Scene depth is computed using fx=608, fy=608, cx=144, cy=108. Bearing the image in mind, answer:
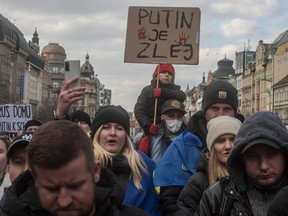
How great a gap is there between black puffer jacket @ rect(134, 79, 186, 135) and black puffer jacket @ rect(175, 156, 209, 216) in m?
2.56

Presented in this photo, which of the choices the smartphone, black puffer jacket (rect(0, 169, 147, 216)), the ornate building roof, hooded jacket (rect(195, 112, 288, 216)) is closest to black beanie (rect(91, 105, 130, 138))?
the smartphone

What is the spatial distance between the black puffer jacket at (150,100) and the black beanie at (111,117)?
1.91 m

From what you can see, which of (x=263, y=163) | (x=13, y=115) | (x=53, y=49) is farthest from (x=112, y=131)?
(x=53, y=49)

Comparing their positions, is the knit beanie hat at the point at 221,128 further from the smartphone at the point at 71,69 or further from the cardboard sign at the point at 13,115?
the cardboard sign at the point at 13,115

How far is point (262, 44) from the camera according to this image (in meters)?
106

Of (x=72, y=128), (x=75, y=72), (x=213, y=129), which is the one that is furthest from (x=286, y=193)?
(x=75, y=72)

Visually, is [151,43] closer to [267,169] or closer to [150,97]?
[150,97]

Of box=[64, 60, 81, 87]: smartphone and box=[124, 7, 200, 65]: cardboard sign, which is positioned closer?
box=[64, 60, 81, 87]: smartphone

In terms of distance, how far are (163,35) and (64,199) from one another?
434 cm

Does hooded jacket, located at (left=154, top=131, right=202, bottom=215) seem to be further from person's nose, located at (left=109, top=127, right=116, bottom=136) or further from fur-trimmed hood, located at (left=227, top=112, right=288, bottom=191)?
fur-trimmed hood, located at (left=227, top=112, right=288, bottom=191)

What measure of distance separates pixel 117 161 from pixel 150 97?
2.50 metres

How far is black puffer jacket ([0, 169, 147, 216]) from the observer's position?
242 cm

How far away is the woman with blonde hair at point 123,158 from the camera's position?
4156 mm

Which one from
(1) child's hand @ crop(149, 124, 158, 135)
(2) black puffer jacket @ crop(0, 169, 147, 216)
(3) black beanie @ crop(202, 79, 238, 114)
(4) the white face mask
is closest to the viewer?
(2) black puffer jacket @ crop(0, 169, 147, 216)
